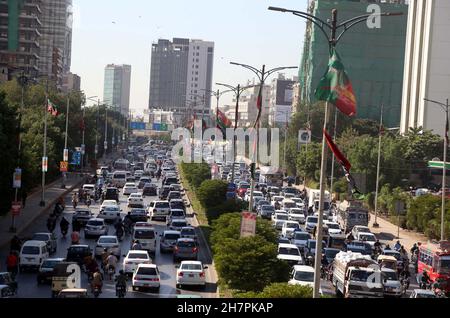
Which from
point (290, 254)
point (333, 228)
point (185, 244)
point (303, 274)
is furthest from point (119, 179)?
point (303, 274)

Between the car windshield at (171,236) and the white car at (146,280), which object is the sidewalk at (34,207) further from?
the white car at (146,280)

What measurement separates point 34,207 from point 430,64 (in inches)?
1934

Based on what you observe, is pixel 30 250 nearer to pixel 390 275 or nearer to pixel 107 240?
pixel 107 240

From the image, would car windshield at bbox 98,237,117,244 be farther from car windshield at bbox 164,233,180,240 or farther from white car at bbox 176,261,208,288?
white car at bbox 176,261,208,288

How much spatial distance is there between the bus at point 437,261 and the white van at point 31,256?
14.7 m

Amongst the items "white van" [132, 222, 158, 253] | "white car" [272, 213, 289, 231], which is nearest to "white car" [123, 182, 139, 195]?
"white car" [272, 213, 289, 231]

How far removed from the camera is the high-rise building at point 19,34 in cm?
12500

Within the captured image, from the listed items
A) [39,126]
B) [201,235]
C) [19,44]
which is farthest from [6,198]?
[19,44]

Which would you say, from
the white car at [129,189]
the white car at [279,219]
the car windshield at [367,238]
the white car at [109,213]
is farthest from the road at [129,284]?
the white car at [129,189]

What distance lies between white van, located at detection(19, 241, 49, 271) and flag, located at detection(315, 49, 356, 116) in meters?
17.2

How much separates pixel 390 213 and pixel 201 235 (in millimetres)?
23903

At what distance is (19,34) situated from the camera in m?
128

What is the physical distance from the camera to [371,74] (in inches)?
4464
